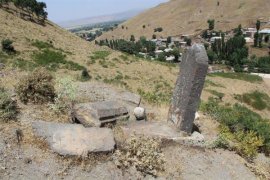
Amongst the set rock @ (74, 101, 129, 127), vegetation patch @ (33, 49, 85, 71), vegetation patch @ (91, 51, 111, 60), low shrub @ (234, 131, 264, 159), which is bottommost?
vegetation patch @ (91, 51, 111, 60)

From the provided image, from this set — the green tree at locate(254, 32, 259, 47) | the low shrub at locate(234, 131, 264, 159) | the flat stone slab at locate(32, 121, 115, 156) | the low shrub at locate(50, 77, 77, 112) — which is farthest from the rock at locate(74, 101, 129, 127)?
the green tree at locate(254, 32, 259, 47)

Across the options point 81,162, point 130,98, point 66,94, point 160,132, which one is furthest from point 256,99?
point 81,162

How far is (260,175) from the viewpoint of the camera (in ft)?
43.3

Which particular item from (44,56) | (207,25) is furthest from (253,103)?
(207,25)

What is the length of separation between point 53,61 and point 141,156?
1285 inches

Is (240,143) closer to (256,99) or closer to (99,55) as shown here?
(99,55)

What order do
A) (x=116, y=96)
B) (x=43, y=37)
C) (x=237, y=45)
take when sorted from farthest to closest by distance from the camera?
(x=237, y=45)
(x=43, y=37)
(x=116, y=96)

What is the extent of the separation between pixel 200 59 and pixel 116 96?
5419 mm

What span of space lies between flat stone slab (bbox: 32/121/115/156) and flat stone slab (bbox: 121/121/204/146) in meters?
1.21

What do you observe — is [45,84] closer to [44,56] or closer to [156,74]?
[44,56]

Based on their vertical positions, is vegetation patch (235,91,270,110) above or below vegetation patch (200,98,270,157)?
below

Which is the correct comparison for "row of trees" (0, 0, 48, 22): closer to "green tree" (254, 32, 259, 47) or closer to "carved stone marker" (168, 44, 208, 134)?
"carved stone marker" (168, 44, 208, 134)

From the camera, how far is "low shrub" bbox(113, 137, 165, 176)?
437 inches

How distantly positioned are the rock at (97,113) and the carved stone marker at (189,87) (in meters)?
2.08
